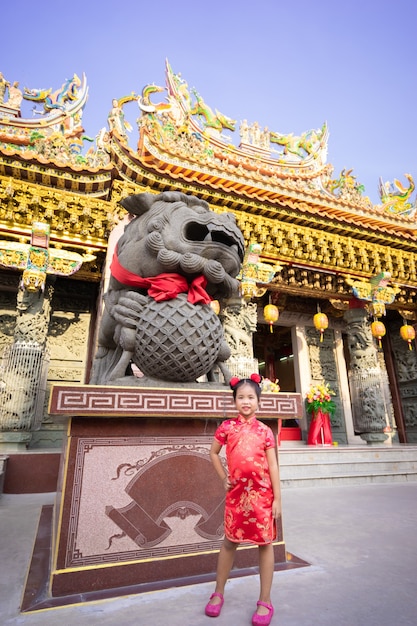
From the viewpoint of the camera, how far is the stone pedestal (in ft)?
5.16

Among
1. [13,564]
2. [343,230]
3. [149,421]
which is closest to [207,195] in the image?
[343,230]

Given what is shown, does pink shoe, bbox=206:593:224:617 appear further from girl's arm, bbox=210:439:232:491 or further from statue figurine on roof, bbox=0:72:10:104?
statue figurine on roof, bbox=0:72:10:104

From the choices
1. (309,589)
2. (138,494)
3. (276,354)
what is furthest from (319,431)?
(138,494)

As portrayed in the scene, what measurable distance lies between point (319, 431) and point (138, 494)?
6.39 m

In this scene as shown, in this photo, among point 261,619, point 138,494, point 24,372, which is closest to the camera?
point 261,619

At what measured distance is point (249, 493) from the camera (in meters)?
1.38

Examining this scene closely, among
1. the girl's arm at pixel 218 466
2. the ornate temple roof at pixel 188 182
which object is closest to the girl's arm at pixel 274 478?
the girl's arm at pixel 218 466

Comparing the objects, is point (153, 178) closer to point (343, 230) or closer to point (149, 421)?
point (343, 230)

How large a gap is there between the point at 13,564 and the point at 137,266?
1.85 m

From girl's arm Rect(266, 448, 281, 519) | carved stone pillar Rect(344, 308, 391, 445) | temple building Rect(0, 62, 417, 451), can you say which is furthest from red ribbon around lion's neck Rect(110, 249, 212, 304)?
carved stone pillar Rect(344, 308, 391, 445)

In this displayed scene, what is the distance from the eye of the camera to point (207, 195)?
5.86 metres

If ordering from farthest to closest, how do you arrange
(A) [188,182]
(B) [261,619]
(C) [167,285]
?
(A) [188,182] < (C) [167,285] < (B) [261,619]

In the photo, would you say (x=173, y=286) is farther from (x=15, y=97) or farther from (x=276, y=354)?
(x=276, y=354)

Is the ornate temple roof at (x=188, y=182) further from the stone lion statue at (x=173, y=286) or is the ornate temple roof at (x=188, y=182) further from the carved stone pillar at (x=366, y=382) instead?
the stone lion statue at (x=173, y=286)
